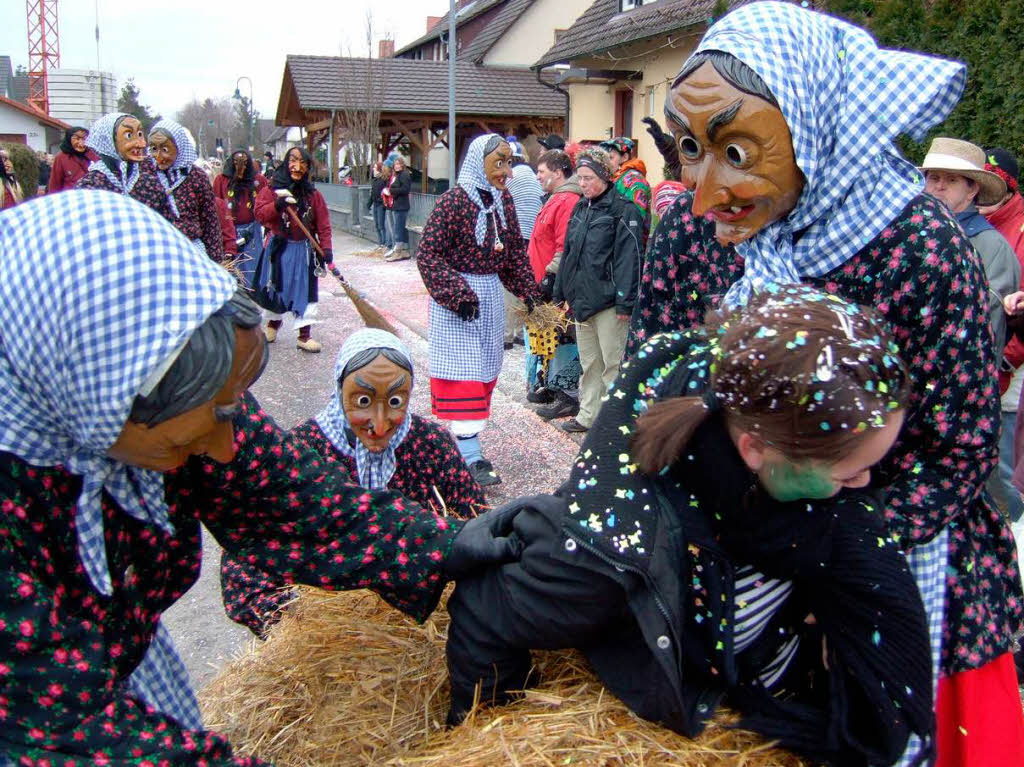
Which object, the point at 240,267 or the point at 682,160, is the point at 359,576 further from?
the point at 240,267

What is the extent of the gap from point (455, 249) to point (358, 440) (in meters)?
2.67

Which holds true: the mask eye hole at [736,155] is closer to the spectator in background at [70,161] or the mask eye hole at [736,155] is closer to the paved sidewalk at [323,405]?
the paved sidewalk at [323,405]

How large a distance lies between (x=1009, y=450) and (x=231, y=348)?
4744mm

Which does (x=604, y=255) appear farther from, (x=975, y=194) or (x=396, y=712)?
(x=396, y=712)

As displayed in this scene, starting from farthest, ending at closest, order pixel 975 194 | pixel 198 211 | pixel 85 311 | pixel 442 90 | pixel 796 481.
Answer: pixel 442 90
pixel 198 211
pixel 975 194
pixel 796 481
pixel 85 311

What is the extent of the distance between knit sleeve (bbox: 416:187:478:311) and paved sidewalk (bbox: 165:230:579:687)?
1.30 meters

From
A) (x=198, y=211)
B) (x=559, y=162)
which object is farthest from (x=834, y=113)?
(x=198, y=211)

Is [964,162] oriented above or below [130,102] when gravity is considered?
below

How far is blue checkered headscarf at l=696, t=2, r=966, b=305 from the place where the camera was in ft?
5.26

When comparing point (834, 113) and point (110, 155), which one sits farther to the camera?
point (110, 155)

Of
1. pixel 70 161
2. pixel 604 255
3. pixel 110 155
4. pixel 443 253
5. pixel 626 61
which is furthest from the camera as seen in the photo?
pixel 626 61

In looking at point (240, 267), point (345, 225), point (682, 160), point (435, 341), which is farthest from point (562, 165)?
point (345, 225)

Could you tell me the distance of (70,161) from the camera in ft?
35.2

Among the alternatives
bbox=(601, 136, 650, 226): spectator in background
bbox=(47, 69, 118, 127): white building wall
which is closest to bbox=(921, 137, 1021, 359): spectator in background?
bbox=(601, 136, 650, 226): spectator in background
